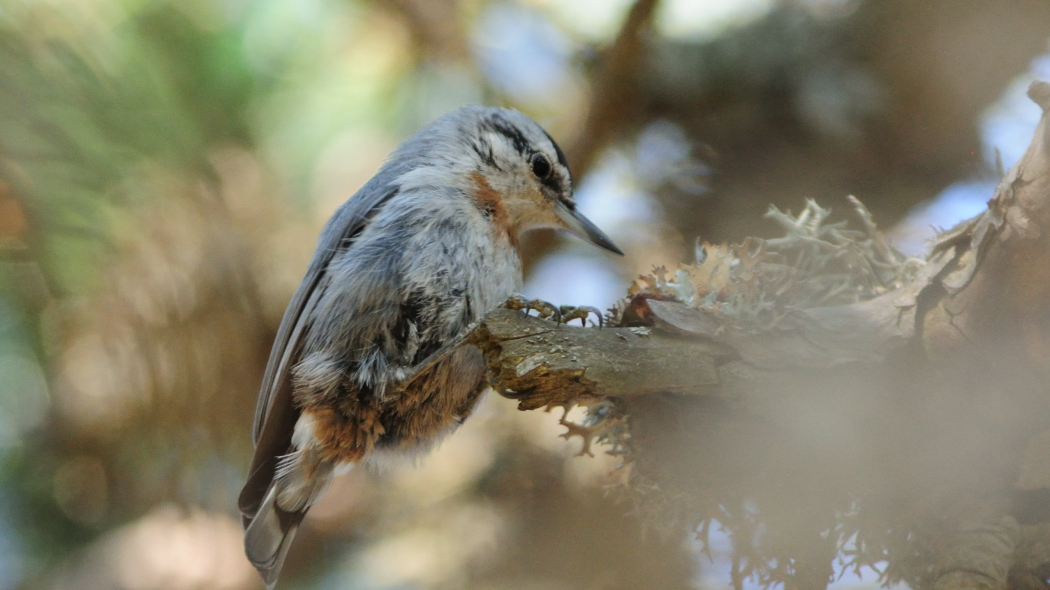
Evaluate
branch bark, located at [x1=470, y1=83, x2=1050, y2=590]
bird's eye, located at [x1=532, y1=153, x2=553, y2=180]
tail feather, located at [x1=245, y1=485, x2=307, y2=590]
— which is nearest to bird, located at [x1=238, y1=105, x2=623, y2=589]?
tail feather, located at [x1=245, y1=485, x2=307, y2=590]

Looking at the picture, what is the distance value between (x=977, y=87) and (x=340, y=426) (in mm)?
1800

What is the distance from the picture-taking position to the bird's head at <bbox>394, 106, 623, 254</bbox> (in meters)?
1.87

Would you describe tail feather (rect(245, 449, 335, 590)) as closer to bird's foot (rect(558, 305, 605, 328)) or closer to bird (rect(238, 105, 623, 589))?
bird (rect(238, 105, 623, 589))

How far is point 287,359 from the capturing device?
63.6 inches

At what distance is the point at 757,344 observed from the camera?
1.27 meters

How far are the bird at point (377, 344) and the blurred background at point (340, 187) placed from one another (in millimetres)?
293

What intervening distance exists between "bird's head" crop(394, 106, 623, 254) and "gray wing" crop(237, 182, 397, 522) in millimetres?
216

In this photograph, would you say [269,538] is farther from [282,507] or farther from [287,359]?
[287,359]

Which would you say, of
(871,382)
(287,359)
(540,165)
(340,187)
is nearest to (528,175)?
(540,165)

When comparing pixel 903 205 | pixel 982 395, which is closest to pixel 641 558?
pixel 982 395

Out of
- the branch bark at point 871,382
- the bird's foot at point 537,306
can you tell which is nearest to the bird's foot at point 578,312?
the bird's foot at point 537,306

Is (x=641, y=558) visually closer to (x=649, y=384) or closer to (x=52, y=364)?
(x=649, y=384)

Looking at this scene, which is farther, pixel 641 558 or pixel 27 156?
pixel 641 558

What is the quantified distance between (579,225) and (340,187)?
70 cm
